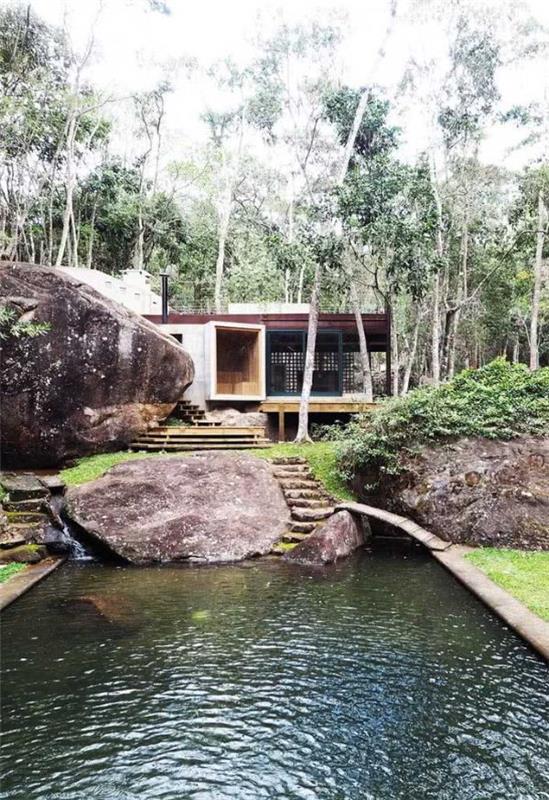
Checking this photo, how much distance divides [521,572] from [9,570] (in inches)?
250

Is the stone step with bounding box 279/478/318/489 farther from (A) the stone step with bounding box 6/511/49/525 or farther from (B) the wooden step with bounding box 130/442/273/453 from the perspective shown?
(A) the stone step with bounding box 6/511/49/525

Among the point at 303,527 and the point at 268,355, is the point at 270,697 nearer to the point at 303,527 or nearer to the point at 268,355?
the point at 303,527

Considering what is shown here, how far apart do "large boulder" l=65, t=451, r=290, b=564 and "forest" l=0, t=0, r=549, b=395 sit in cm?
590

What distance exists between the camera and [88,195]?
24.0 meters

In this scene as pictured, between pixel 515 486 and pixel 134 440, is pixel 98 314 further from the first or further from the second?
pixel 515 486

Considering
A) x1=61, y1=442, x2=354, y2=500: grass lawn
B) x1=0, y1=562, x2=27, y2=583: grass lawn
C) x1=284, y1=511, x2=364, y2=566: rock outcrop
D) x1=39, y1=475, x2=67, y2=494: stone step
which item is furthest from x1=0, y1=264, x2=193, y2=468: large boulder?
x1=284, y1=511, x2=364, y2=566: rock outcrop

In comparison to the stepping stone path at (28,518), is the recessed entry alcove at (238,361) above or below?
above

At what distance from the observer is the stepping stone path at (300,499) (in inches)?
331

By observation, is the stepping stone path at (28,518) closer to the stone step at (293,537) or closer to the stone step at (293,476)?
the stone step at (293,537)

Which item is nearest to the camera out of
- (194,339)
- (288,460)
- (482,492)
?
(482,492)

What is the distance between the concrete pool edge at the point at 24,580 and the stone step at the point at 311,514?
359 centimetres

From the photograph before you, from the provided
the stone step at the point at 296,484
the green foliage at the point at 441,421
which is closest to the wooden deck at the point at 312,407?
the green foliage at the point at 441,421

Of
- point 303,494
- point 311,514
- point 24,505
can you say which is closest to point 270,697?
point 311,514

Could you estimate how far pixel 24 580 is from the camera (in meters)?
6.59
